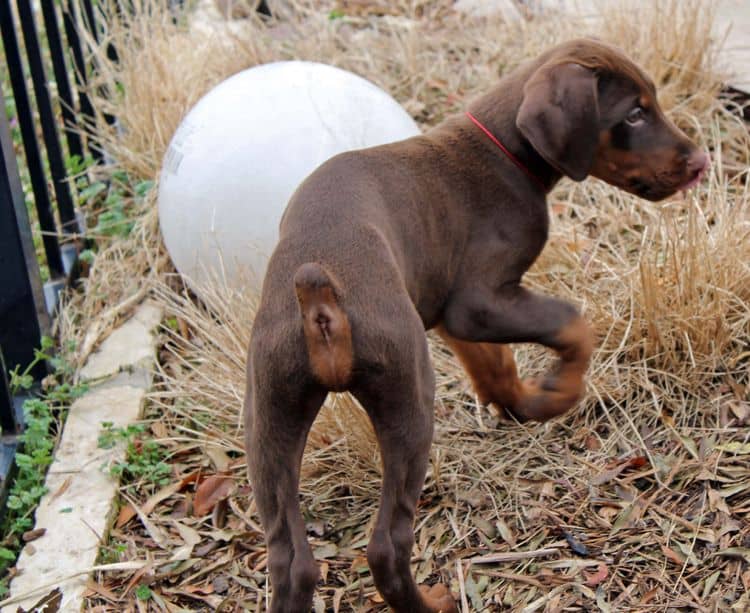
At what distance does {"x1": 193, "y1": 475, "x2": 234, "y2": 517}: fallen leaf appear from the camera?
4.32 metres

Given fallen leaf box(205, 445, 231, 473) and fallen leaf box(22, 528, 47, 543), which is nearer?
fallen leaf box(22, 528, 47, 543)

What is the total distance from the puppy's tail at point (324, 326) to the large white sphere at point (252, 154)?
182 centimetres

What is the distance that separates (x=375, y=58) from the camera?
300 inches

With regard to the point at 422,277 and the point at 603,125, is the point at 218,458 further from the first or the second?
the point at 603,125

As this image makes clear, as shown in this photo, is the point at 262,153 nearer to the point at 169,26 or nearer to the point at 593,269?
the point at 593,269

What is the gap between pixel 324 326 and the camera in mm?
2857

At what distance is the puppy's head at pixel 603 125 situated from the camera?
361cm

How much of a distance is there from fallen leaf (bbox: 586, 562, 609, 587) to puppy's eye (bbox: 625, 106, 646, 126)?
1.48 metres

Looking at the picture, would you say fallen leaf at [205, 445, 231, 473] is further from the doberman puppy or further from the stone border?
the doberman puppy

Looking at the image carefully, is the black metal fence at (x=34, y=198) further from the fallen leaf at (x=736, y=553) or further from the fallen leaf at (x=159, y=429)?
the fallen leaf at (x=736, y=553)

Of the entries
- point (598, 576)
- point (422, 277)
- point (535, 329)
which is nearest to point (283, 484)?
point (422, 277)

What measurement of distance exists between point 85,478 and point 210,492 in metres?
0.50

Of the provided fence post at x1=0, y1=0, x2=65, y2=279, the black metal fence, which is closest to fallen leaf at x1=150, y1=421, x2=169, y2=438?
→ the black metal fence

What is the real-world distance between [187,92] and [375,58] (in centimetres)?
154
